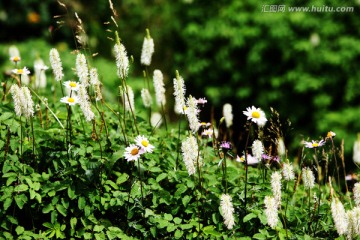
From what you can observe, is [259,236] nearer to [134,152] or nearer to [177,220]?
[177,220]

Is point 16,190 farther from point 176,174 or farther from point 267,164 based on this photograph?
point 267,164

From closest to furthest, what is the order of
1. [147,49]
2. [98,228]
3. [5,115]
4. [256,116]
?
[98,228] → [256,116] → [5,115] → [147,49]

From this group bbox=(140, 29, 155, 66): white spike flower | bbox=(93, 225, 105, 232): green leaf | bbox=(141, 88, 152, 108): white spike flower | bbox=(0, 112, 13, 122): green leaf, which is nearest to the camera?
bbox=(93, 225, 105, 232): green leaf

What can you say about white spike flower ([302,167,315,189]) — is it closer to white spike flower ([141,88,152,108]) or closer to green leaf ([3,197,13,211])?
white spike flower ([141,88,152,108])

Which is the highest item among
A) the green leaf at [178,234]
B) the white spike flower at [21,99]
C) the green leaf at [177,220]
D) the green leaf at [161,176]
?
the white spike flower at [21,99]

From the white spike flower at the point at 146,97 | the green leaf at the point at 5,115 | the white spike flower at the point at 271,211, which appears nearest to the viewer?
the white spike flower at the point at 271,211

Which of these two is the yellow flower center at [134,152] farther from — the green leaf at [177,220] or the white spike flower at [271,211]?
the white spike flower at [271,211]

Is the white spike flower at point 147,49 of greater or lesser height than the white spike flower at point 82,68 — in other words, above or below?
above

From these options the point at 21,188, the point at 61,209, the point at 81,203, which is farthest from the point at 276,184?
the point at 21,188

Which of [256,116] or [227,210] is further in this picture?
[256,116]

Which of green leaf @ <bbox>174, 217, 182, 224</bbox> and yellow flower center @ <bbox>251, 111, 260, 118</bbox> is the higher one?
yellow flower center @ <bbox>251, 111, 260, 118</bbox>

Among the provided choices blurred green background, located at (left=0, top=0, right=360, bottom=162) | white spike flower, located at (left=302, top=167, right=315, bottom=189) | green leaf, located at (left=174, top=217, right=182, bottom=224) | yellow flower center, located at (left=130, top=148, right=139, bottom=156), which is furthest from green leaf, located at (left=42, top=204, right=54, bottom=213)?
blurred green background, located at (left=0, top=0, right=360, bottom=162)

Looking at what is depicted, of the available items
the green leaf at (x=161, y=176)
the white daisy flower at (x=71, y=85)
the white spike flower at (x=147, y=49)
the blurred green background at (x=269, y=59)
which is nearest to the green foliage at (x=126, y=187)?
the green leaf at (x=161, y=176)

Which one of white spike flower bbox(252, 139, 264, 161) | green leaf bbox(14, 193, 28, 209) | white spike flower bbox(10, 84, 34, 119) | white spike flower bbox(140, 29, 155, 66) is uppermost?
white spike flower bbox(140, 29, 155, 66)
